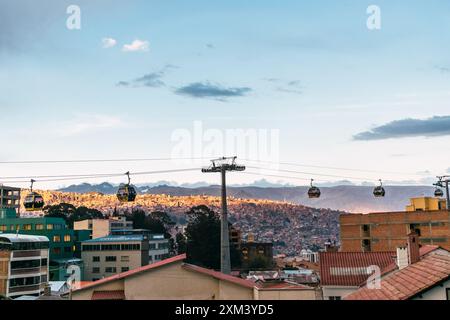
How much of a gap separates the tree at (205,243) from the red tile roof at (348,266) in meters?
61.1

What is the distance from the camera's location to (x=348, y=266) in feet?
133

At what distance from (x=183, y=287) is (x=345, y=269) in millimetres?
22924

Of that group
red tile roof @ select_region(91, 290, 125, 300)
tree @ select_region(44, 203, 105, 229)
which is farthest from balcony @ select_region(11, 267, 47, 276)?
tree @ select_region(44, 203, 105, 229)

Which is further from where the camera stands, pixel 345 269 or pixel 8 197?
pixel 8 197

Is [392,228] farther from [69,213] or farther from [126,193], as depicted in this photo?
[69,213]

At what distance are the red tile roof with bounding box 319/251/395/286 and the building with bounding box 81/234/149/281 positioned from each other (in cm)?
5742

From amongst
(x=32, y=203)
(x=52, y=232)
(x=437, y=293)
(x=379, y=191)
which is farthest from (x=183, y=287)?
(x=52, y=232)

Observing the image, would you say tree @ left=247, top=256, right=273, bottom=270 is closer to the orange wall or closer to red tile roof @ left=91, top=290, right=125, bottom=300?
the orange wall

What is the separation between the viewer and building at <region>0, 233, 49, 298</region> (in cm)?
6131

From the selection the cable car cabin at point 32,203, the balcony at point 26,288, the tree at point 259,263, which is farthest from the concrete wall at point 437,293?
the tree at point 259,263
